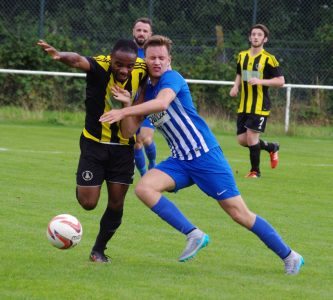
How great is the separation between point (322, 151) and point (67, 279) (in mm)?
12019

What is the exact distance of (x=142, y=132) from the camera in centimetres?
1251

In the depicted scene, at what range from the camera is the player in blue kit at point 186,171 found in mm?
6965

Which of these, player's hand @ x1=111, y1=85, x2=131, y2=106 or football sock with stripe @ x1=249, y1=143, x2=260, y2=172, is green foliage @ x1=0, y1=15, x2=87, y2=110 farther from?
player's hand @ x1=111, y1=85, x2=131, y2=106

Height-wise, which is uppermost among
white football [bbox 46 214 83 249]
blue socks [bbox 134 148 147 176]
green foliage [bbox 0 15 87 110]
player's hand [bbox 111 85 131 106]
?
player's hand [bbox 111 85 131 106]

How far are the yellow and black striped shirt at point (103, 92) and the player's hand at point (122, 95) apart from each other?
0.89 ft

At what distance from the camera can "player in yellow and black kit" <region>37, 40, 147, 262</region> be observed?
23.7 feet

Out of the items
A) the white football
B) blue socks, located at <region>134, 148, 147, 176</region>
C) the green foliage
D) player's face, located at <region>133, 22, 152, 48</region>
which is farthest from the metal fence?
the white football

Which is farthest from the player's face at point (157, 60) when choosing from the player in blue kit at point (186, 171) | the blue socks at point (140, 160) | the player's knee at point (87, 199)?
the blue socks at point (140, 160)

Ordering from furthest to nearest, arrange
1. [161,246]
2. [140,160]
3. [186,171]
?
[140,160] < [161,246] < [186,171]

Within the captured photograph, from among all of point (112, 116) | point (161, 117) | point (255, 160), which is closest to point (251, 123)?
point (255, 160)

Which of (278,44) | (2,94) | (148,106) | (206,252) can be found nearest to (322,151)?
(278,44)

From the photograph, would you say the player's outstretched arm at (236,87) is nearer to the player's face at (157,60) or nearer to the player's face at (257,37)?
the player's face at (257,37)

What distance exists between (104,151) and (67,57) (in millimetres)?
814

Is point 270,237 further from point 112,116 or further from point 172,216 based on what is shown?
point 112,116
